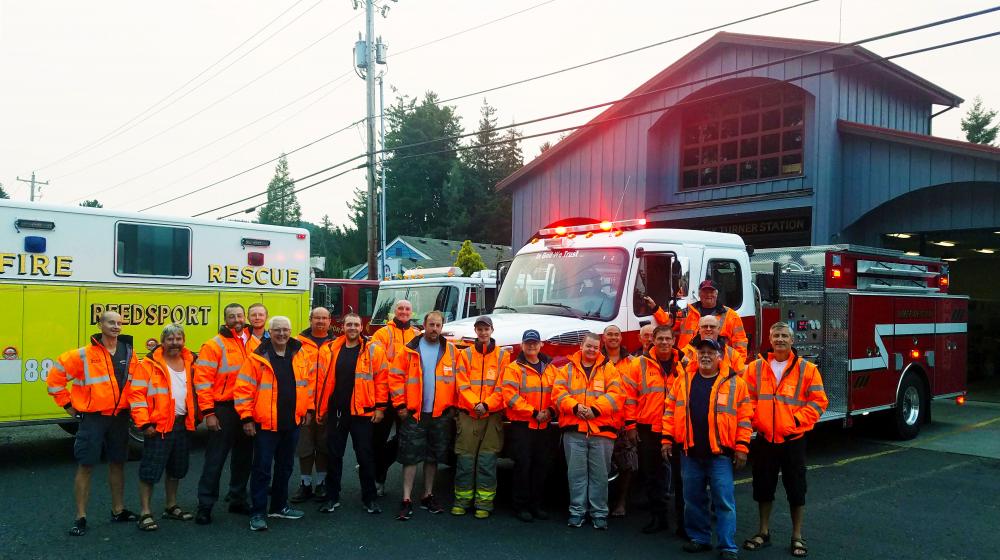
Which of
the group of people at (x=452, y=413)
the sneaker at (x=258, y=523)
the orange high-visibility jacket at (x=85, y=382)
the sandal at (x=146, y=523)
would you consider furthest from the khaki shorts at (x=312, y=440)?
the orange high-visibility jacket at (x=85, y=382)

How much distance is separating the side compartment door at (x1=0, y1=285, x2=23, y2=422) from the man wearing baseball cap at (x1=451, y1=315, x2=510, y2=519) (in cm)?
513

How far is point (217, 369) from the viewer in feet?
21.3

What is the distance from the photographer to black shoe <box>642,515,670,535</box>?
20.9ft

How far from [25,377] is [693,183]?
14423 mm

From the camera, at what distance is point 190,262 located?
9836mm

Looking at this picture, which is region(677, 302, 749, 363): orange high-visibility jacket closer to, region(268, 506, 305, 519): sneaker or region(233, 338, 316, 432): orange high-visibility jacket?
region(233, 338, 316, 432): orange high-visibility jacket

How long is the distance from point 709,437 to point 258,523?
3.67 m

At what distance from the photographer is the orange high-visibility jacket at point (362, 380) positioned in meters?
6.72

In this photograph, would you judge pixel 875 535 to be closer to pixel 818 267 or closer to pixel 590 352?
pixel 590 352

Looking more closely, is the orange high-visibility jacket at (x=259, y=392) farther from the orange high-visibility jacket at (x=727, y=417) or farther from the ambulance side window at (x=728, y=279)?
the ambulance side window at (x=728, y=279)

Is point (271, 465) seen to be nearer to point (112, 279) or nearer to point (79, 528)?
point (79, 528)

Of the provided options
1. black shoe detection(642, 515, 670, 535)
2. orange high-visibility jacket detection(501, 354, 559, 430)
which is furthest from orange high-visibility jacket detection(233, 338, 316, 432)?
black shoe detection(642, 515, 670, 535)

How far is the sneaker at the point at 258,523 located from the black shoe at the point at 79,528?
1287 millimetres

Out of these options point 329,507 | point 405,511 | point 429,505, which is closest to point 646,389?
point 429,505
